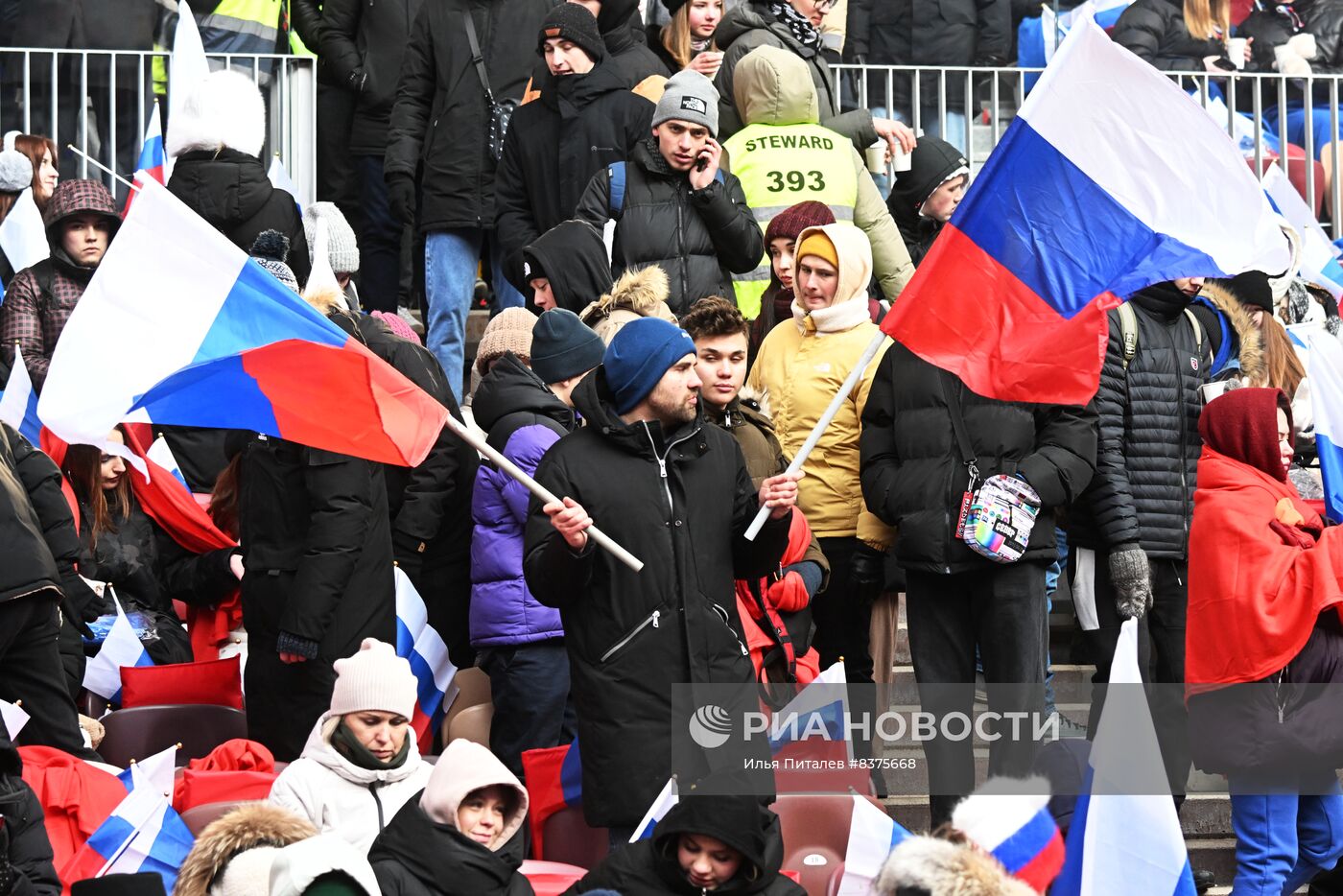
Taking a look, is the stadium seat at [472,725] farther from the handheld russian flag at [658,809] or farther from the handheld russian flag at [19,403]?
the handheld russian flag at [19,403]

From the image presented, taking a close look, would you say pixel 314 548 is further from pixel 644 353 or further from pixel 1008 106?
pixel 1008 106

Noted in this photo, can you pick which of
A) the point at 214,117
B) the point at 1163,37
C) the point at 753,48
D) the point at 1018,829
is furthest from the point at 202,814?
the point at 1163,37

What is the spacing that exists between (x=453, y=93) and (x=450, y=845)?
6038mm

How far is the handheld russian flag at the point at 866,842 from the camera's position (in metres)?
6.64

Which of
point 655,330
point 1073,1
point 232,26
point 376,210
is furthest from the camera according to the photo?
point 1073,1

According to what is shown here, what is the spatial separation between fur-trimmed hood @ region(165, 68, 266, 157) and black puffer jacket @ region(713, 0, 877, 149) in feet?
7.49

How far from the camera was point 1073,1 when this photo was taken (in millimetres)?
15734

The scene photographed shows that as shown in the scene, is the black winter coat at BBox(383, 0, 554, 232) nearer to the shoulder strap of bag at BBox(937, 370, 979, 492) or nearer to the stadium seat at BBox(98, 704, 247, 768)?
the stadium seat at BBox(98, 704, 247, 768)

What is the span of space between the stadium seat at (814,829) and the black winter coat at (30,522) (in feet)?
7.85

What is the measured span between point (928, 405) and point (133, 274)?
2.79m

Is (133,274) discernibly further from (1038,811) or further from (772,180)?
(772,180)

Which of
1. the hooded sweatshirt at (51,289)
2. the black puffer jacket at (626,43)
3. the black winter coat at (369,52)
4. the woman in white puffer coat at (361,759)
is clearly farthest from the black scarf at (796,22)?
the woman in white puffer coat at (361,759)

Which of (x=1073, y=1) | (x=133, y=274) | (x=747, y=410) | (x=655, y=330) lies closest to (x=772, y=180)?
(x=747, y=410)

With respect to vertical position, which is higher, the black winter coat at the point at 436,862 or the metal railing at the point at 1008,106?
the metal railing at the point at 1008,106
